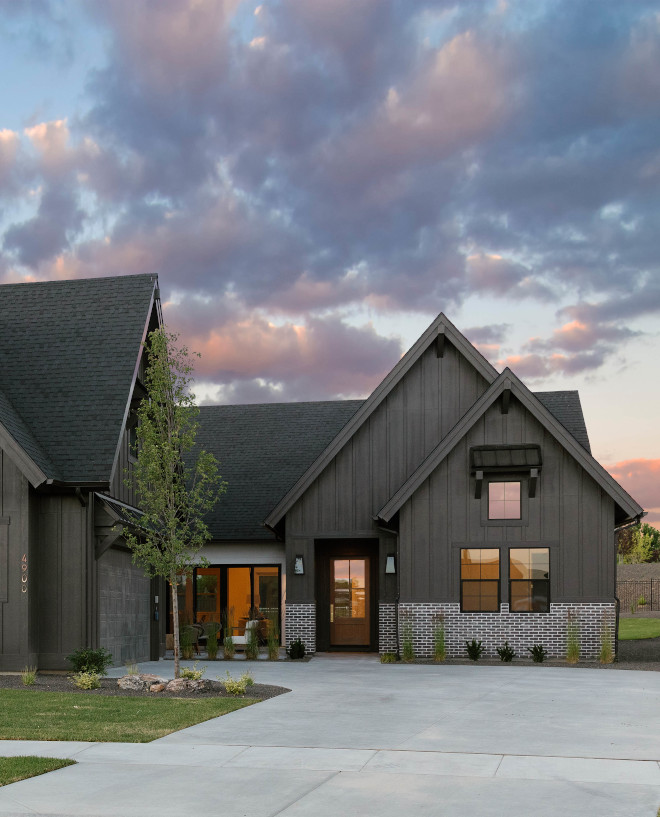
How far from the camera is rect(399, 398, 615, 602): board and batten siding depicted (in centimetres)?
Result: 2384

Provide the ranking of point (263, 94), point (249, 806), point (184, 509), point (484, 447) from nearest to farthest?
1. point (249, 806)
2. point (184, 509)
3. point (263, 94)
4. point (484, 447)

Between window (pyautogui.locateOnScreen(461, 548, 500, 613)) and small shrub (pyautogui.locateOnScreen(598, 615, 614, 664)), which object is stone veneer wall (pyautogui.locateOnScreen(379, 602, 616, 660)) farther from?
window (pyautogui.locateOnScreen(461, 548, 500, 613))

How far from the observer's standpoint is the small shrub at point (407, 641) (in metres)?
23.8

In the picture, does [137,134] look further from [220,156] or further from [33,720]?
[33,720]

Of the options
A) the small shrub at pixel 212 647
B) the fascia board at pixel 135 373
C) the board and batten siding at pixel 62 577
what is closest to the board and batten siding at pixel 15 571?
the board and batten siding at pixel 62 577

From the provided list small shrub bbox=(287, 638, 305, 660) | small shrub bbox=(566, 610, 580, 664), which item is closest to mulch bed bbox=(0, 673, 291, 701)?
small shrub bbox=(287, 638, 305, 660)

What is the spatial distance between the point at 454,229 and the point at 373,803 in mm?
17121

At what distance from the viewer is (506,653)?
920 inches

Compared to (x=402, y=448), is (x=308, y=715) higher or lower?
lower

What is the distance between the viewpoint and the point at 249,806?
8.23 meters

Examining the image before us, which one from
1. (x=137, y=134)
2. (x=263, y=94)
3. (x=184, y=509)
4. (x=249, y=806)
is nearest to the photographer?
(x=249, y=806)

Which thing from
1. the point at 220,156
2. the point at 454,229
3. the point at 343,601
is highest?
the point at 220,156

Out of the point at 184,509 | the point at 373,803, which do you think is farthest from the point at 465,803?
the point at 184,509

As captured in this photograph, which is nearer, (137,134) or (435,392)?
(137,134)
